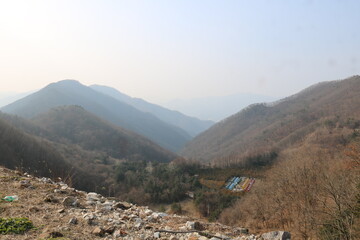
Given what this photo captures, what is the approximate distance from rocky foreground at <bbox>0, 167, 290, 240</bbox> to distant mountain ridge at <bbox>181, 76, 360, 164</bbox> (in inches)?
2080

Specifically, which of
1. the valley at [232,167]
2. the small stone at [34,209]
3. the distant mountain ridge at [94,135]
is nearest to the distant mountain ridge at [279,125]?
the valley at [232,167]

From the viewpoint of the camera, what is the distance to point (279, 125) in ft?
314

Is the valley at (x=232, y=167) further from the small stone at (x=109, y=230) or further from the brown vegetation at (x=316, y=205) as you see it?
the small stone at (x=109, y=230)

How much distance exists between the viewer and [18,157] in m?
33.2

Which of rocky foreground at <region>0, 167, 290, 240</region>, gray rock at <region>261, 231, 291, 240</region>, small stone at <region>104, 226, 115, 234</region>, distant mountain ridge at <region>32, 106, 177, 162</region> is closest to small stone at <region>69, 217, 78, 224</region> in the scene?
rocky foreground at <region>0, 167, 290, 240</region>

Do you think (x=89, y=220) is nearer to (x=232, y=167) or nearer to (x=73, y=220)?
(x=73, y=220)

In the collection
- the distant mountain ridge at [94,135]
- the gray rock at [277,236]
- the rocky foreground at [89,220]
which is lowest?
the distant mountain ridge at [94,135]

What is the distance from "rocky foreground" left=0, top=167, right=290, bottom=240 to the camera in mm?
4871

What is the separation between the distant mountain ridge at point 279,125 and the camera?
66.2 m

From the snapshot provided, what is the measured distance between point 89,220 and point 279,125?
98578 millimetres

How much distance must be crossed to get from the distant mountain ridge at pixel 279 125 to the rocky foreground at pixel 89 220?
52835 mm

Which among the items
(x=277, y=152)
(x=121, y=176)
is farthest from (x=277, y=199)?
(x=277, y=152)

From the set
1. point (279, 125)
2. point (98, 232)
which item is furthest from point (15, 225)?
point (279, 125)

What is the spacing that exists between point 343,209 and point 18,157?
121ft
